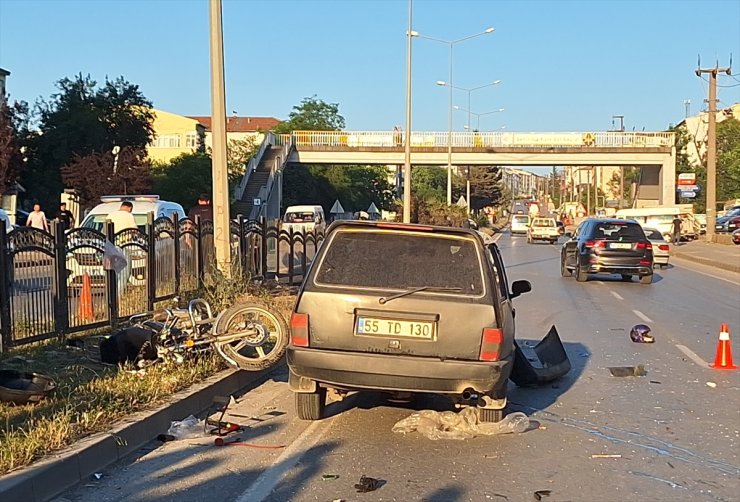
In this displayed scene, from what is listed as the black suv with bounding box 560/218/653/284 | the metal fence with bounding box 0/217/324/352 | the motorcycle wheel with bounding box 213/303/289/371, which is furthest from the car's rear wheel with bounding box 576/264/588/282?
the motorcycle wheel with bounding box 213/303/289/371

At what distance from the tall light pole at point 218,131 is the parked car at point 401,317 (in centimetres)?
593

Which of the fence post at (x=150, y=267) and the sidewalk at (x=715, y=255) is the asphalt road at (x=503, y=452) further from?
the sidewalk at (x=715, y=255)

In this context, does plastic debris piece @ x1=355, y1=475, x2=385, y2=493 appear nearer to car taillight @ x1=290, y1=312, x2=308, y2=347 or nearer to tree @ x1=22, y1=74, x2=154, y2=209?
car taillight @ x1=290, y1=312, x2=308, y2=347

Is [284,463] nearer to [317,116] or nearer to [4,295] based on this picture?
[4,295]

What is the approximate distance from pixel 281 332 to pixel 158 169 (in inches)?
2024

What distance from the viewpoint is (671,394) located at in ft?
28.8

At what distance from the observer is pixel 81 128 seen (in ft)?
167

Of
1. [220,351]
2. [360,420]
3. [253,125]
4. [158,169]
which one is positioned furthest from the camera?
[253,125]

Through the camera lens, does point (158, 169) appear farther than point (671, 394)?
Yes

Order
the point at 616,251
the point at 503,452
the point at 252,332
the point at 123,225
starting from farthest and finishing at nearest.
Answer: the point at 616,251
the point at 123,225
the point at 252,332
the point at 503,452

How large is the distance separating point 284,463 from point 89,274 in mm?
5409

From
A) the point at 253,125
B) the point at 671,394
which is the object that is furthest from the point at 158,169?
the point at 253,125

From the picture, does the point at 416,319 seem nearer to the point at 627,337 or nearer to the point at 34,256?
the point at 34,256

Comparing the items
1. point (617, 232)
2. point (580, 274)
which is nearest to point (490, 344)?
point (617, 232)
